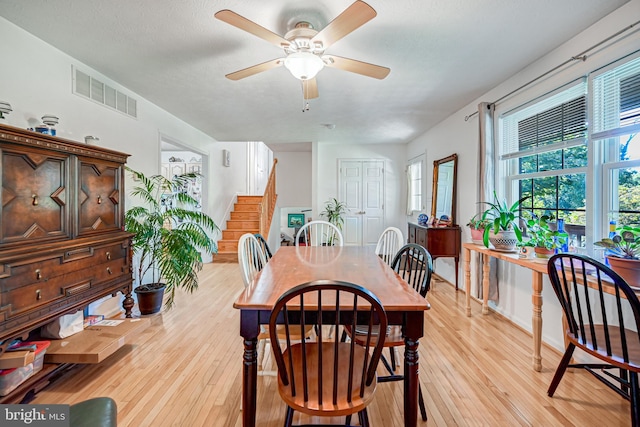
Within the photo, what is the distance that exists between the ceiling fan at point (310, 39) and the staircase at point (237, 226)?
4332 mm

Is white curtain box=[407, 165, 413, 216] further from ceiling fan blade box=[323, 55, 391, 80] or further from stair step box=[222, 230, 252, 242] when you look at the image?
ceiling fan blade box=[323, 55, 391, 80]

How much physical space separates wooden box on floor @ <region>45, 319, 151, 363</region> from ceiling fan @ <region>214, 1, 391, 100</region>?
2.10 m

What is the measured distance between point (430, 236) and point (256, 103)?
2.76 metres

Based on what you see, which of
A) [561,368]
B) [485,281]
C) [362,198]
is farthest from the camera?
[362,198]

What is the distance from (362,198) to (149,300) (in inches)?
178

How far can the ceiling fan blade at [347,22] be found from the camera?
4.84 feet

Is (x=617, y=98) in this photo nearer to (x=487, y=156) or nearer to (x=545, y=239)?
(x=545, y=239)

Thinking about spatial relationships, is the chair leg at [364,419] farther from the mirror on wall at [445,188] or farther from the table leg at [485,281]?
the mirror on wall at [445,188]

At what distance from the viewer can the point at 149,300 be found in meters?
3.14

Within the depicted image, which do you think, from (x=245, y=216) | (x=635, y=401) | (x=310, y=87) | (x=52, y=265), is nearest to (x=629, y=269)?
(x=635, y=401)

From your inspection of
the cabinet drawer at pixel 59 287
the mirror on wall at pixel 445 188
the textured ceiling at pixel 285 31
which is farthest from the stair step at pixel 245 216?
the cabinet drawer at pixel 59 287

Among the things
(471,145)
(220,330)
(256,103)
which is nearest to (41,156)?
(220,330)

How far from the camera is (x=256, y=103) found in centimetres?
368

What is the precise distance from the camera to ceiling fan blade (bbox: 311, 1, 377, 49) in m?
1.48
